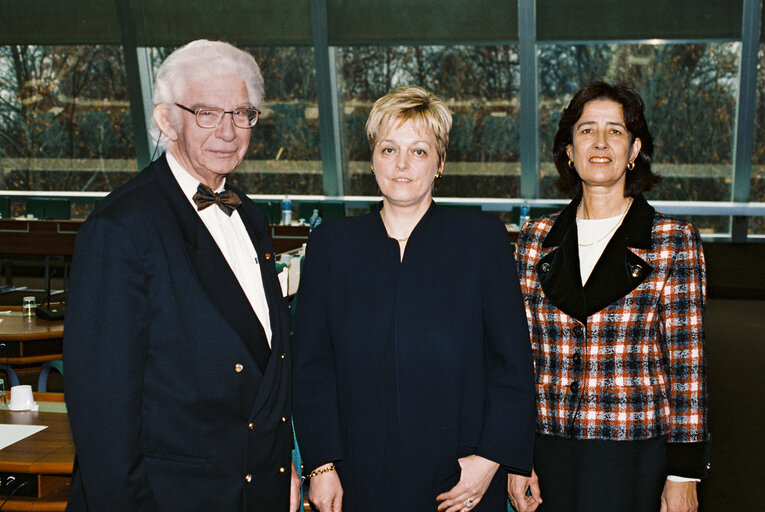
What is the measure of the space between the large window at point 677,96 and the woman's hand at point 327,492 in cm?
878

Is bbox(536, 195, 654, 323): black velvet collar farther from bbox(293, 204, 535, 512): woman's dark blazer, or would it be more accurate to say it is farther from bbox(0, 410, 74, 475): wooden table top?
bbox(0, 410, 74, 475): wooden table top

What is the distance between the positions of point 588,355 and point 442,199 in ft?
28.8

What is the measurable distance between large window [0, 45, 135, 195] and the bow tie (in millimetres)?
10085

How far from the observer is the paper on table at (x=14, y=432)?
2488 millimetres

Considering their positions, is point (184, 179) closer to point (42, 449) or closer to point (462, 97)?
point (42, 449)

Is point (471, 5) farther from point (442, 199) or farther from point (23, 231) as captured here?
point (23, 231)

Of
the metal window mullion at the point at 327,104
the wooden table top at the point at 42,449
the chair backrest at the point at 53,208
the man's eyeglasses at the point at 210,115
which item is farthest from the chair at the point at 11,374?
the metal window mullion at the point at 327,104

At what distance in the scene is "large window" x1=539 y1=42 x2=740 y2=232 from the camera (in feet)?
32.0

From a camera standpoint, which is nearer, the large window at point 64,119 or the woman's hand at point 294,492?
the woman's hand at point 294,492

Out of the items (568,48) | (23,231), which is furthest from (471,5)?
(23,231)

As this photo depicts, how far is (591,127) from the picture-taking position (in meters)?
2.09

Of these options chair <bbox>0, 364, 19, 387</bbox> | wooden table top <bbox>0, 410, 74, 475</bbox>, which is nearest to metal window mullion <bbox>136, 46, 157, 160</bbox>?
chair <bbox>0, 364, 19, 387</bbox>

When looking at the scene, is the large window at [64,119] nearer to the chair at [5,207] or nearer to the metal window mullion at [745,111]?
the chair at [5,207]

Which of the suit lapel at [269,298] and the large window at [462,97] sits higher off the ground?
the large window at [462,97]
